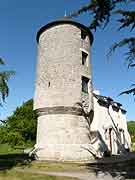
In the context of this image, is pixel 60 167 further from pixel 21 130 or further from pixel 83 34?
pixel 21 130

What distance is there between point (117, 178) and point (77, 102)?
8.57 m

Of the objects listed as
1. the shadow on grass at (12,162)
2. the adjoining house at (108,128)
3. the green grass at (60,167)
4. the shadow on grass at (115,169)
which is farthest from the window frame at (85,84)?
the shadow on grass at (12,162)

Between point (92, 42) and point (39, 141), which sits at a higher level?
point (92, 42)

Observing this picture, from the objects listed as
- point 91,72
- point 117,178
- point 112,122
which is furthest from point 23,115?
point 117,178

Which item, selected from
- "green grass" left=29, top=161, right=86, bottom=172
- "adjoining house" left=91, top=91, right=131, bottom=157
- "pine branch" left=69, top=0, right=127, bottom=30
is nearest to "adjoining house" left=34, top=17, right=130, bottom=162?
"adjoining house" left=91, top=91, right=131, bottom=157

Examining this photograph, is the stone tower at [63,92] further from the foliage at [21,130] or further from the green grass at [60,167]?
the foliage at [21,130]

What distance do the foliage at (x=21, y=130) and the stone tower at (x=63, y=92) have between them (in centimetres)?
1393

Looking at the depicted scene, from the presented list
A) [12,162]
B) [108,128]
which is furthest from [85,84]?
[12,162]

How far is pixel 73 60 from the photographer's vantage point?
1922cm

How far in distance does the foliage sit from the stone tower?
13.9 meters

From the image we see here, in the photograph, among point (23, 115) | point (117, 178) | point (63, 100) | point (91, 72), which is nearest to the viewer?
point (117, 178)

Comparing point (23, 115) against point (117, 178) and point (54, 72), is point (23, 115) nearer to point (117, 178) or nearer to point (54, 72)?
point (54, 72)

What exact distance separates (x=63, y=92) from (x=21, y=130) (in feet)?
55.9

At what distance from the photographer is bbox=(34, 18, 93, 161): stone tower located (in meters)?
17.7
